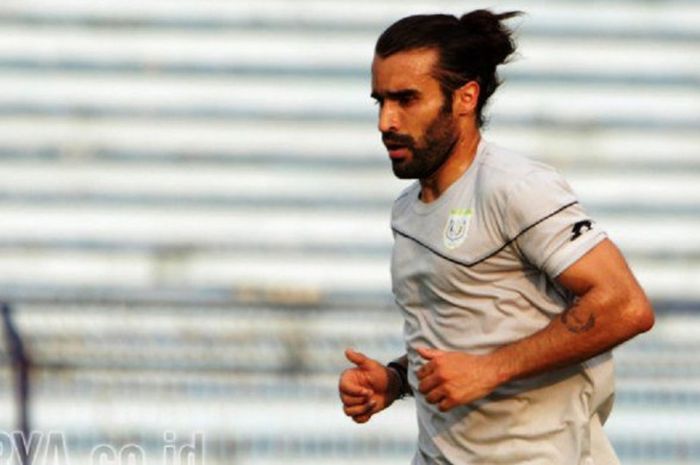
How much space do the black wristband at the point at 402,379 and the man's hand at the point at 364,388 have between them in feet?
0.13

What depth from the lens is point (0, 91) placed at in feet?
23.6

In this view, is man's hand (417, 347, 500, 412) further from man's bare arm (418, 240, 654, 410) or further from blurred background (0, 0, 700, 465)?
blurred background (0, 0, 700, 465)

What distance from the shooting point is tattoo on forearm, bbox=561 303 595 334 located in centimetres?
293

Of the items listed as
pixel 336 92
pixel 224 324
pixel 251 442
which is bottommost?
pixel 251 442

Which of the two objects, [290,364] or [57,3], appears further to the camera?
[57,3]

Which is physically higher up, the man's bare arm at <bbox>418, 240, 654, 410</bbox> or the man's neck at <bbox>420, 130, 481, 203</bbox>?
the man's neck at <bbox>420, 130, 481, 203</bbox>

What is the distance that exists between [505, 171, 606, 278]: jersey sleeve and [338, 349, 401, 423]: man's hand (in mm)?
421

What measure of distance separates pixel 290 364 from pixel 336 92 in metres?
2.10

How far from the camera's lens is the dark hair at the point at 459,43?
3.16 m

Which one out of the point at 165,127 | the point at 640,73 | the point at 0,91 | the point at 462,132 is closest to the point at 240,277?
the point at 165,127

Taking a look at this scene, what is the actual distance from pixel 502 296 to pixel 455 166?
23 cm

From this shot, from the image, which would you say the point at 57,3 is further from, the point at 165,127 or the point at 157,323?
the point at 157,323

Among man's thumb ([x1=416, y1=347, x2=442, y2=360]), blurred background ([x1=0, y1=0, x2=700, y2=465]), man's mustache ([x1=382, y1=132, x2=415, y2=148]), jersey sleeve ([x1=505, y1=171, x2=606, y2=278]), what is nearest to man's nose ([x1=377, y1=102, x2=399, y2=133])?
man's mustache ([x1=382, y1=132, x2=415, y2=148])

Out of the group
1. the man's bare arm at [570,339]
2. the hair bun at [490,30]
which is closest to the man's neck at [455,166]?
the hair bun at [490,30]
